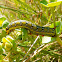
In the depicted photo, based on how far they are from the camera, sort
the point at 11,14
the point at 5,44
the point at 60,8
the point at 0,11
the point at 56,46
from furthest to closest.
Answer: the point at 11,14 → the point at 0,11 → the point at 60,8 → the point at 56,46 → the point at 5,44

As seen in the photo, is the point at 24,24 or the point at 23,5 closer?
the point at 24,24

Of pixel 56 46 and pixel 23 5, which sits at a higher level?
pixel 23 5

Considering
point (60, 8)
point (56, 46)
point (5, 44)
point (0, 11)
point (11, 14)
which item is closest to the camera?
point (5, 44)

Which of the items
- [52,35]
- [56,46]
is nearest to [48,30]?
[52,35]

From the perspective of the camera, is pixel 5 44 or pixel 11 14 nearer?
pixel 5 44

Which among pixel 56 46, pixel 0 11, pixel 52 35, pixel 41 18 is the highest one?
pixel 0 11

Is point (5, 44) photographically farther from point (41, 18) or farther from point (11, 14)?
point (11, 14)

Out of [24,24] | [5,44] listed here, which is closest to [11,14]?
[24,24]

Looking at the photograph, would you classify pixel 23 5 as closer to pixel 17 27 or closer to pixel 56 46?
pixel 17 27

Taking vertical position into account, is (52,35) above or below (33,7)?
below
